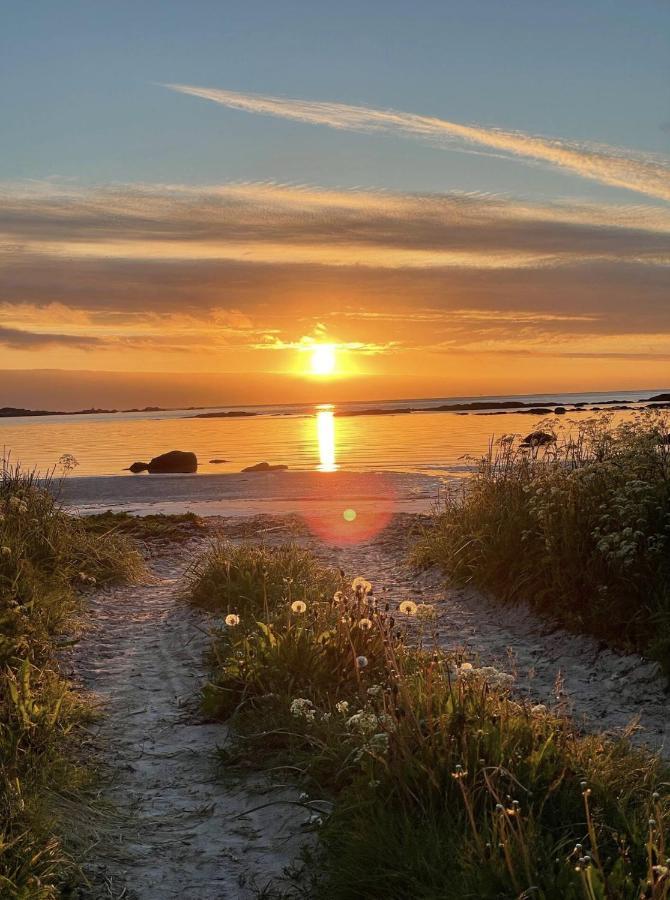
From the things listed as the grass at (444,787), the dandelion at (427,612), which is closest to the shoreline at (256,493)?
the dandelion at (427,612)

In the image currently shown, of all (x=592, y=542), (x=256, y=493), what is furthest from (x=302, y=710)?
(x=256, y=493)

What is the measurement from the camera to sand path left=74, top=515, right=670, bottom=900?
4.31 m

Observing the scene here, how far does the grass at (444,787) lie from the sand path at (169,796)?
0.71 feet

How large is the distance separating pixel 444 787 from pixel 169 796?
1.88 meters

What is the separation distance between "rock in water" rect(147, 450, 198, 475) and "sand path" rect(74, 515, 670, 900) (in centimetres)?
1929

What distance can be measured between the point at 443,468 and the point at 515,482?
61.1 feet

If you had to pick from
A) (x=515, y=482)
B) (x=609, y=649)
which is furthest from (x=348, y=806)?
(x=515, y=482)

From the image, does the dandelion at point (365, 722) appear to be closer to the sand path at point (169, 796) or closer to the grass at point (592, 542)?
the sand path at point (169, 796)

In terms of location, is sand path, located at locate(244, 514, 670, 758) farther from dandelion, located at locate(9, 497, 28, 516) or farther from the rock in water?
the rock in water

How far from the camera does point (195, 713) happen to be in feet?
21.1

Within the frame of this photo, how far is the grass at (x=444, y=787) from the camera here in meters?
3.40

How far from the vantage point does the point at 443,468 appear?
2947cm

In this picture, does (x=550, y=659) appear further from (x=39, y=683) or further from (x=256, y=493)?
(x=256, y=493)

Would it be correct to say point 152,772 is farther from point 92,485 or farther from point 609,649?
point 92,485
